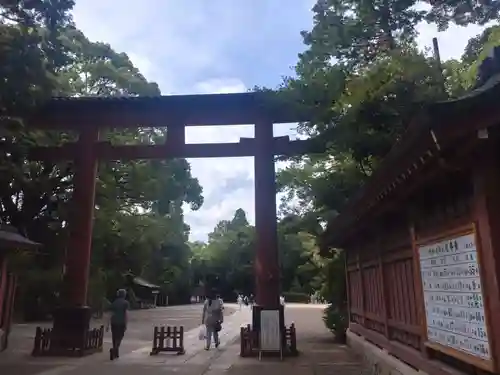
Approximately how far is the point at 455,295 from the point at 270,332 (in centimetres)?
716

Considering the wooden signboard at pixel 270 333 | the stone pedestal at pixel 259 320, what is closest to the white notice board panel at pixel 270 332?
the wooden signboard at pixel 270 333

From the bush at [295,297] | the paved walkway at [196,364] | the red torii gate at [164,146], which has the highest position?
the red torii gate at [164,146]

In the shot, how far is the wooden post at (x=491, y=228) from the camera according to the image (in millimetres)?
4125

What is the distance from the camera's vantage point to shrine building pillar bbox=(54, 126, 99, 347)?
40.1 feet

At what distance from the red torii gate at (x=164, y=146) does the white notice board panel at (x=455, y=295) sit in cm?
688

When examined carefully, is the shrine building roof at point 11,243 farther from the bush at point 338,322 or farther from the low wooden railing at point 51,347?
the bush at point 338,322

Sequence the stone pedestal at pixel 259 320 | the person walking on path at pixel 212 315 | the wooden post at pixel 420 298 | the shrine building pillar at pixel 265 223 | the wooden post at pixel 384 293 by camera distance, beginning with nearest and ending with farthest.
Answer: the wooden post at pixel 420 298, the wooden post at pixel 384 293, the stone pedestal at pixel 259 320, the shrine building pillar at pixel 265 223, the person walking on path at pixel 212 315

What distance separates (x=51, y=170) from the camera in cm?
2056

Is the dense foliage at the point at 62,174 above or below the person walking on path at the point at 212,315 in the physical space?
above

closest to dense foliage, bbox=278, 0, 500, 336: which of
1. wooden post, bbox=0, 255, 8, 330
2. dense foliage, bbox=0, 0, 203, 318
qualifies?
dense foliage, bbox=0, 0, 203, 318

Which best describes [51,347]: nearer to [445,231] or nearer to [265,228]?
[265,228]

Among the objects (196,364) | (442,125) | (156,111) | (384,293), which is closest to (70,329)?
(196,364)

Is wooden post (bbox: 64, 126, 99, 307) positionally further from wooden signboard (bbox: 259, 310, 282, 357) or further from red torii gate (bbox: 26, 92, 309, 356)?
wooden signboard (bbox: 259, 310, 282, 357)

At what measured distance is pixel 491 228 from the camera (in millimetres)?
4156
